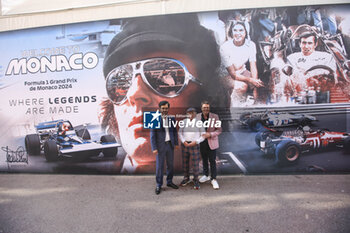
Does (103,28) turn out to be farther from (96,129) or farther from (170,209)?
(170,209)

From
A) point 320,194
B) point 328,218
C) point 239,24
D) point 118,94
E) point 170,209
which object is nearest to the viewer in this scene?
point 328,218

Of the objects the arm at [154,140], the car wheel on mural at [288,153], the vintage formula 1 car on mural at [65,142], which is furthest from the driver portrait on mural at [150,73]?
the car wheel on mural at [288,153]

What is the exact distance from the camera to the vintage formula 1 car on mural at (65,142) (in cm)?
530

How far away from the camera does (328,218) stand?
3088 millimetres

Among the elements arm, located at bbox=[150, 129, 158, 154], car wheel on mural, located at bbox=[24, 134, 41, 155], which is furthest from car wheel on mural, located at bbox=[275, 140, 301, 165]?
car wheel on mural, located at bbox=[24, 134, 41, 155]

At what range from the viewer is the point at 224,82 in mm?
4941

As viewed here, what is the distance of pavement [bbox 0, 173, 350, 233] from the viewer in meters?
3.04

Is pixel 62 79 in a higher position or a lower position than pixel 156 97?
higher

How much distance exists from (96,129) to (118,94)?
1.04m

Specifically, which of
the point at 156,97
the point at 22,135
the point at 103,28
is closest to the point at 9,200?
the point at 22,135

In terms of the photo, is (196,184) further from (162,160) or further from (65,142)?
(65,142)

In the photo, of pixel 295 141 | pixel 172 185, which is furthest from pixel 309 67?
pixel 172 185

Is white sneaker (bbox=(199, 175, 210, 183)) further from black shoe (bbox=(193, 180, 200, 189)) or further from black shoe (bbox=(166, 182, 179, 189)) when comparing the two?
black shoe (bbox=(166, 182, 179, 189))

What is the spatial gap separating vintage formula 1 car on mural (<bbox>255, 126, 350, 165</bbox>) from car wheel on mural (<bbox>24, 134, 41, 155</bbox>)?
17.9 ft
